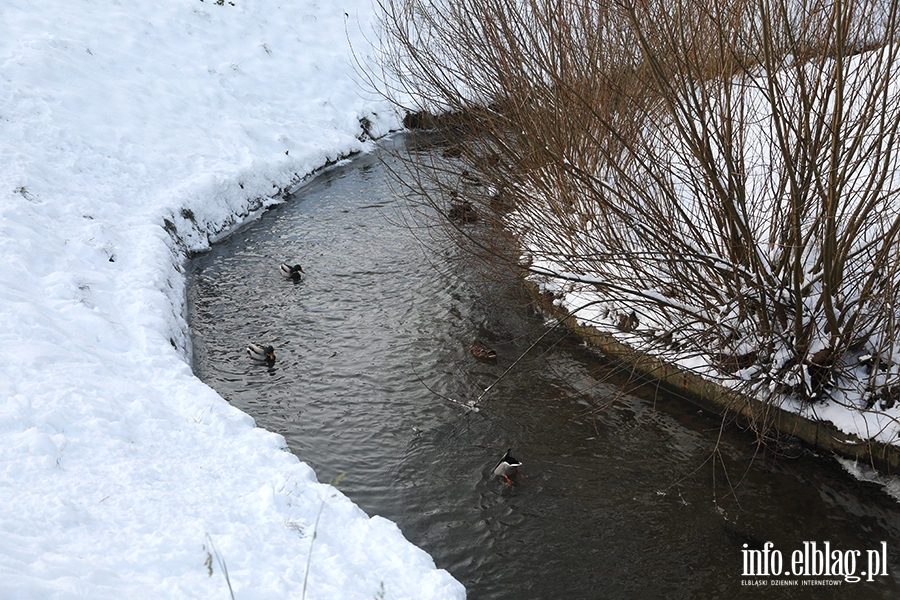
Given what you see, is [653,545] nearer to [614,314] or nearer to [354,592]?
[354,592]

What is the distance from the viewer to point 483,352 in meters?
9.96

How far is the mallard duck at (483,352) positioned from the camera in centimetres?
995

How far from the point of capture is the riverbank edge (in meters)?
7.37

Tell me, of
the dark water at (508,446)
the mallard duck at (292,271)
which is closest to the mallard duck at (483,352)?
the dark water at (508,446)

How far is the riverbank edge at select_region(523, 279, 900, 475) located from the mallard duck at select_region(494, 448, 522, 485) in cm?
163

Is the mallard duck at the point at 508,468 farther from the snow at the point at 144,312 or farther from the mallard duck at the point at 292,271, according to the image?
the mallard duck at the point at 292,271

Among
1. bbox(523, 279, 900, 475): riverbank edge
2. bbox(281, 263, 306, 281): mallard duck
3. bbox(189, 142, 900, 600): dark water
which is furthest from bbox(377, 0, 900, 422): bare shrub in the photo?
bbox(281, 263, 306, 281): mallard duck

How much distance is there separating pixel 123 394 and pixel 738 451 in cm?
709

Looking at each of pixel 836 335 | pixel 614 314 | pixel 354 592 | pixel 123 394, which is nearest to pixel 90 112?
pixel 123 394

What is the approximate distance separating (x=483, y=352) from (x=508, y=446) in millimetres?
1990

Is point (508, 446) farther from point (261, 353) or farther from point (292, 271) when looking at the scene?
point (292, 271)

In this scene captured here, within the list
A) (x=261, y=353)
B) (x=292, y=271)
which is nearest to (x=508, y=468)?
(x=261, y=353)

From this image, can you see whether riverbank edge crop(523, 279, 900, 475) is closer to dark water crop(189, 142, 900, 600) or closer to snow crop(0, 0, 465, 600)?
dark water crop(189, 142, 900, 600)

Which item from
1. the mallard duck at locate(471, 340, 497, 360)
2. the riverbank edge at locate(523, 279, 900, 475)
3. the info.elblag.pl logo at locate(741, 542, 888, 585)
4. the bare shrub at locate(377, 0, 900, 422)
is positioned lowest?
the info.elblag.pl logo at locate(741, 542, 888, 585)
